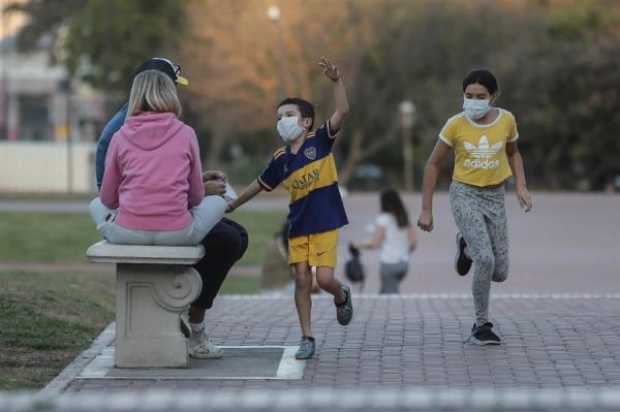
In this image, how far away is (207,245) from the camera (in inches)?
323

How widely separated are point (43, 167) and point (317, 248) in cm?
4601

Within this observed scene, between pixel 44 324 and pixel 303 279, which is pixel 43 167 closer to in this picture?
pixel 44 324

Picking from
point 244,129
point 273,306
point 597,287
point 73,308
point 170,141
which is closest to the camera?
point 170,141

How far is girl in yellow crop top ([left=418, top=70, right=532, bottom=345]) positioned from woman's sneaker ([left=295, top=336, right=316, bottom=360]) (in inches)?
43.1

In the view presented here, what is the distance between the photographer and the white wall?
52.5 metres

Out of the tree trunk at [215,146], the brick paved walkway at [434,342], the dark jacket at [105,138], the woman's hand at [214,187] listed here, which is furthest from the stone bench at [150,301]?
the tree trunk at [215,146]

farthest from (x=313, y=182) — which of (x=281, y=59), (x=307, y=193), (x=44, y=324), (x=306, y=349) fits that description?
(x=281, y=59)

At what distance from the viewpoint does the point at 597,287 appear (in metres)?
19.0

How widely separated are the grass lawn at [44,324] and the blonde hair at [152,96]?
1645mm

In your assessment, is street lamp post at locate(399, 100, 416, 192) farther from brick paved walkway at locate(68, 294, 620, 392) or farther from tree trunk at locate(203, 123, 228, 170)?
brick paved walkway at locate(68, 294, 620, 392)

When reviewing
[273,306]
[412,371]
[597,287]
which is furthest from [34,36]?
[412,371]

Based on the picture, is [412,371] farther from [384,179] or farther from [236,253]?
[384,179]

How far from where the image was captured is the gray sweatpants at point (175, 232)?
303 inches

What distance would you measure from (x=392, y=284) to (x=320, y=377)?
7411 mm
